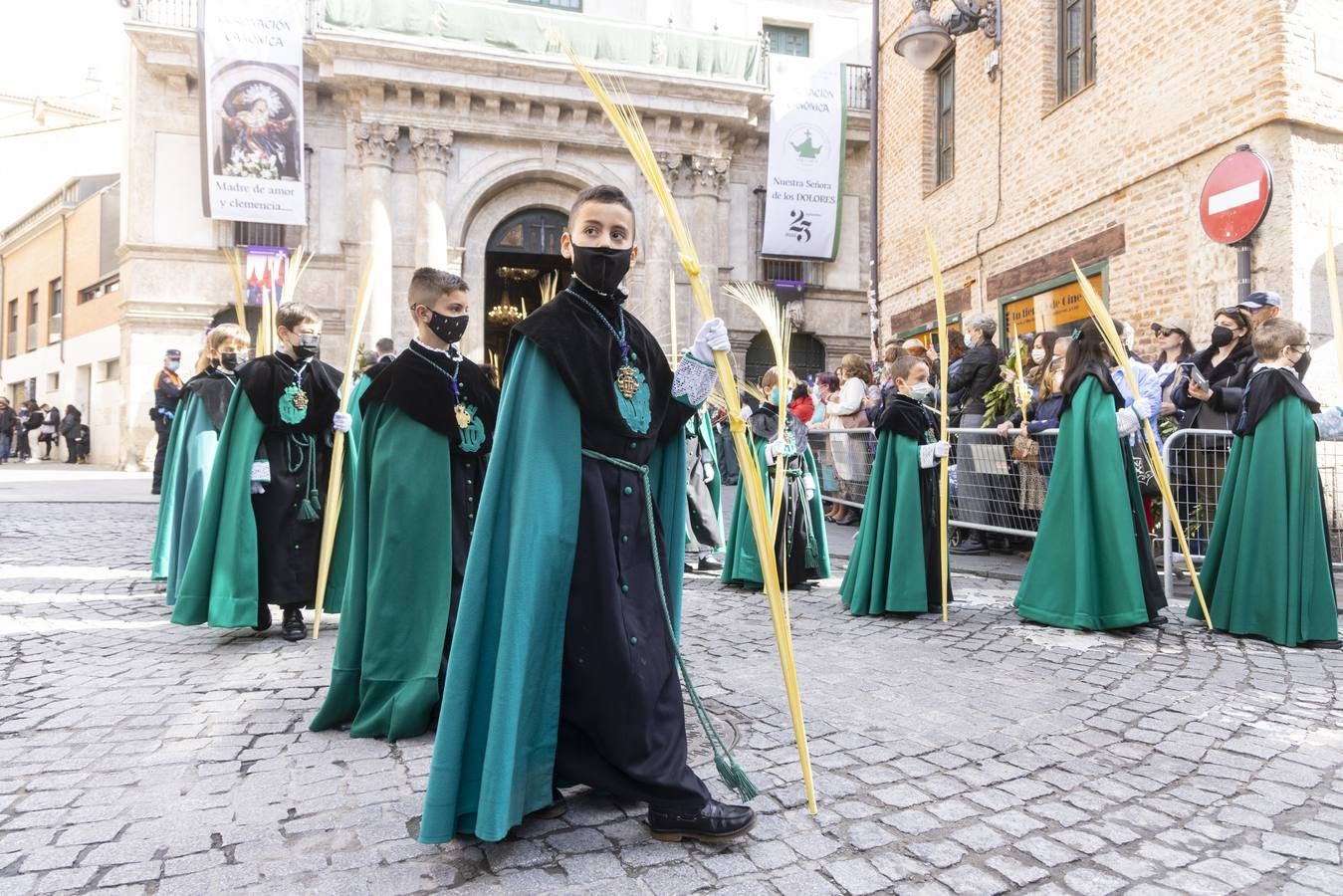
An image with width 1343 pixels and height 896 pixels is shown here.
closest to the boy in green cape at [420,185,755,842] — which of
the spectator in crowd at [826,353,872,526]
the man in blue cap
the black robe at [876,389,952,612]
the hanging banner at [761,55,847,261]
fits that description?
the black robe at [876,389,952,612]

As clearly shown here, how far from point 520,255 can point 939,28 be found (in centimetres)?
1120

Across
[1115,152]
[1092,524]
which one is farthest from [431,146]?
[1092,524]

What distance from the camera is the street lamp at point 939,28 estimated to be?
11930 millimetres

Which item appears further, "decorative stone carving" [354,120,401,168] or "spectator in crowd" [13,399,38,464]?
"spectator in crowd" [13,399,38,464]

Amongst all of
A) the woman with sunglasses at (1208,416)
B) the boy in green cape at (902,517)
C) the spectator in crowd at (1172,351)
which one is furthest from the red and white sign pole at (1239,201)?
the boy in green cape at (902,517)

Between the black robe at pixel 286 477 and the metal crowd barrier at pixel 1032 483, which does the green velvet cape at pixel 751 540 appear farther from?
the black robe at pixel 286 477

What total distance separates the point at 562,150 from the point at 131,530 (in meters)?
13.3

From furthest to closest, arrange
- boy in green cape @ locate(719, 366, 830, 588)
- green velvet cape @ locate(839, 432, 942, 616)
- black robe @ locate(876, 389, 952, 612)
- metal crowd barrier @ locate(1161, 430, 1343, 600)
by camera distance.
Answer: boy in green cape @ locate(719, 366, 830, 588)
metal crowd barrier @ locate(1161, 430, 1343, 600)
black robe @ locate(876, 389, 952, 612)
green velvet cape @ locate(839, 432, 942, 616)

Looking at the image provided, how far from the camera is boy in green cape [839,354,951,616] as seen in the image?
19.7 ft

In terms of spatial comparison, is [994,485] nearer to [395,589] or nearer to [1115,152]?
[1115,152]

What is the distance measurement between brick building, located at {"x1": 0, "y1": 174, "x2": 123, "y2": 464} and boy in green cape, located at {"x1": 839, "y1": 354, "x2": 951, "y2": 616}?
61.7ft

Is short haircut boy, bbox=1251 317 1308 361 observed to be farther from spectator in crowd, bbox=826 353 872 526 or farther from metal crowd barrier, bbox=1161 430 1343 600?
spectator in crowd, bbox=826 353 872 526

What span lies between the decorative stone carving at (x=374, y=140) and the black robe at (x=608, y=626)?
58.9 feet

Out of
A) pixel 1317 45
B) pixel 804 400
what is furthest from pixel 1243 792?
pixel 804 400
